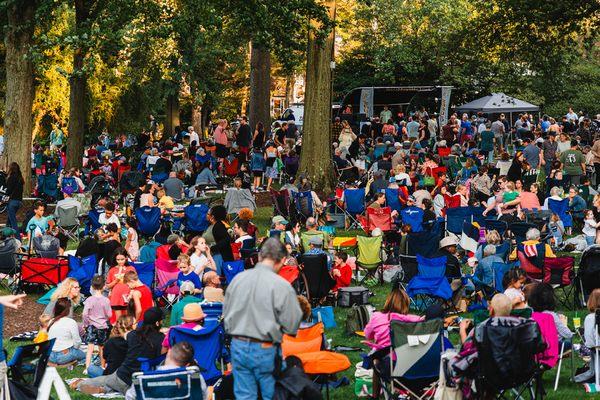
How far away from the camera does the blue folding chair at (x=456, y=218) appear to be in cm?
1953

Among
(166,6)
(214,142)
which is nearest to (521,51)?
(214,142)

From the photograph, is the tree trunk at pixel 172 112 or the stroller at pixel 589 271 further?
the tree trunk at pixel 172 112

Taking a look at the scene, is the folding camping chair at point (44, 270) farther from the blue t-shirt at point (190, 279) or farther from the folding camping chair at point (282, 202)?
the folding camping chair at point (282, 202)

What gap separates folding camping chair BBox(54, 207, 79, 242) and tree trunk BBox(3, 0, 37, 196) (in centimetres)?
567

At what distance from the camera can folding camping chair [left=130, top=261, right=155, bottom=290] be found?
1595cm

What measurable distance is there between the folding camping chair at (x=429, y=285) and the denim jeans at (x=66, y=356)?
4235 millimetres

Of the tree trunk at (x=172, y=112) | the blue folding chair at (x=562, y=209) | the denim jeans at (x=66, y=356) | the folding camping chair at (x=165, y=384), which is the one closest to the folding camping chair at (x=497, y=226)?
the blue folding chair at (x=562, y=209)

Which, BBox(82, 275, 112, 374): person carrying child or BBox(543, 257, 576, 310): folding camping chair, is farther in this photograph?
BBox(543, 257, 576, 310): folding camping chair

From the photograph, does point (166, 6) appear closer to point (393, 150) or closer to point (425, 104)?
point (393, 150)

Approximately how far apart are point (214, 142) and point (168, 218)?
31.7 feet

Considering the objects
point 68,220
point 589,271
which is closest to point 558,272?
point 589,271

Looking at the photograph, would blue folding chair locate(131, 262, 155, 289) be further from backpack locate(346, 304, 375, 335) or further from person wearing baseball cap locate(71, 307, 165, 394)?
person wearing baseball cap locate(71, 307, 165, 394)

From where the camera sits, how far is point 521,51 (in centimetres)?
3238

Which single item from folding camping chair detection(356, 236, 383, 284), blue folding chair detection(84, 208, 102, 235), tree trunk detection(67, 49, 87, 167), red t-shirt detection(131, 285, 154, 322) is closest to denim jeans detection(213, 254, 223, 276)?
folding camping chair detection(356, 236, 383, 284)
